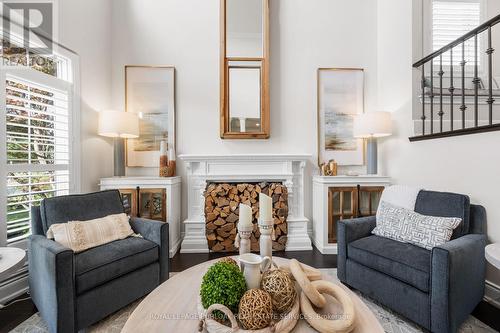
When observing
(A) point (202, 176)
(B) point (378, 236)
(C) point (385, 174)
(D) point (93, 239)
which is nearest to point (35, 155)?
(D) point (93, 239)

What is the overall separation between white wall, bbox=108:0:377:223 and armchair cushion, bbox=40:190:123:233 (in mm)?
1067

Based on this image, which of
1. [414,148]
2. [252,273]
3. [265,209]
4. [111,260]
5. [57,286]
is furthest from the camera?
[414,148]

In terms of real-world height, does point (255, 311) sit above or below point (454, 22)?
below

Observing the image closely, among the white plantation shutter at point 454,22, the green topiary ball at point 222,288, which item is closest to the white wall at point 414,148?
the white plantation shutter at point 454,22

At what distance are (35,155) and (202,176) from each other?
62.5 inches

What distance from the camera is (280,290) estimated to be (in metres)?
0.92

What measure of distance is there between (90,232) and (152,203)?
38.8 inches

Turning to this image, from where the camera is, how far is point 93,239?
5.82ft

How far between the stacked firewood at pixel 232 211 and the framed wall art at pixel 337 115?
0.91m

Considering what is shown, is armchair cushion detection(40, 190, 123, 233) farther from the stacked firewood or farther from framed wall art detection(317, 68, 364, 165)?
framed wall art detection(317, 68, 364, 165)

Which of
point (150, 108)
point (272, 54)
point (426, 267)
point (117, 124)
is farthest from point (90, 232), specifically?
point (272, 54)

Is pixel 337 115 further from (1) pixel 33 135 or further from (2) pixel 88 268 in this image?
(1) pixel 33 135

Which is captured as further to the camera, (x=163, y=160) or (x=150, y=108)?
(x=150, y=108)

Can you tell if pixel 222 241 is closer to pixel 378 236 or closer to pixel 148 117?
pixel 378 236
